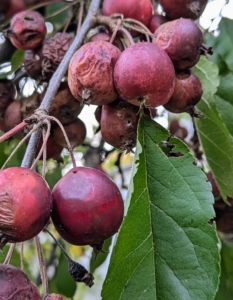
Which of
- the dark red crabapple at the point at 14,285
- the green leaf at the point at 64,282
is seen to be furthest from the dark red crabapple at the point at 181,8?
the green leaf at the point at 64,282

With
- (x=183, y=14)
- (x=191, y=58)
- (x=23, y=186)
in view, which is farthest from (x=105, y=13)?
(x=23, y=186)

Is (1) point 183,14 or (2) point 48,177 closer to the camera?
(1) point 183,14

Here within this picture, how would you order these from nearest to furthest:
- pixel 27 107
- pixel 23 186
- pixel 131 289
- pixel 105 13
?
pixel 23 186 → pixel 131 289 → pixel 105 13 → pixel 27 107

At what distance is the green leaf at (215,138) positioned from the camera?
139 cm

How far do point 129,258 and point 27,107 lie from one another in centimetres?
63

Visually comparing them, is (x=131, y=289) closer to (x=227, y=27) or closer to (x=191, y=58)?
(x=191, y=58)

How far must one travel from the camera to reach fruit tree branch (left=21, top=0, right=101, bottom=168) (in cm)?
99

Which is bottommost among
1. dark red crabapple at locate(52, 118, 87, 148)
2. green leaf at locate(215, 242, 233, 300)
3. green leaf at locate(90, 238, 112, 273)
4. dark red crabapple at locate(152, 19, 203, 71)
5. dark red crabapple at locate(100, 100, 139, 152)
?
green leaf at locate(90, 238, 112, 273)

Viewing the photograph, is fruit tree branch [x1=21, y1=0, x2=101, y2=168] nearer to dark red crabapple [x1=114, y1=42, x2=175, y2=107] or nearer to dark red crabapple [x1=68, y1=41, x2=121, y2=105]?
dark red crabapple [x1=68, y1=41, x2=121, y2=105]

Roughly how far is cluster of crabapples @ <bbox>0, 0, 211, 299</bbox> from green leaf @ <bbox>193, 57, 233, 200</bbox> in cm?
20

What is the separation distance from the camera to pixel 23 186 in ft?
2.83

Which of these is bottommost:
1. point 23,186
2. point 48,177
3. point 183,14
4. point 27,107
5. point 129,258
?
point 48,177

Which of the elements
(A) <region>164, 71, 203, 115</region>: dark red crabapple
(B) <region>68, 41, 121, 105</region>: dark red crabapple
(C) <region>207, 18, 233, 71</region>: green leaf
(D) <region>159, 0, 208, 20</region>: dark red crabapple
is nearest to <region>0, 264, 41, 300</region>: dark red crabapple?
(B) <region>68, 41, 121, 105</region>: dark red crabapple

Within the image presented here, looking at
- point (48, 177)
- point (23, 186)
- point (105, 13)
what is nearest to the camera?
point (23, 186)
